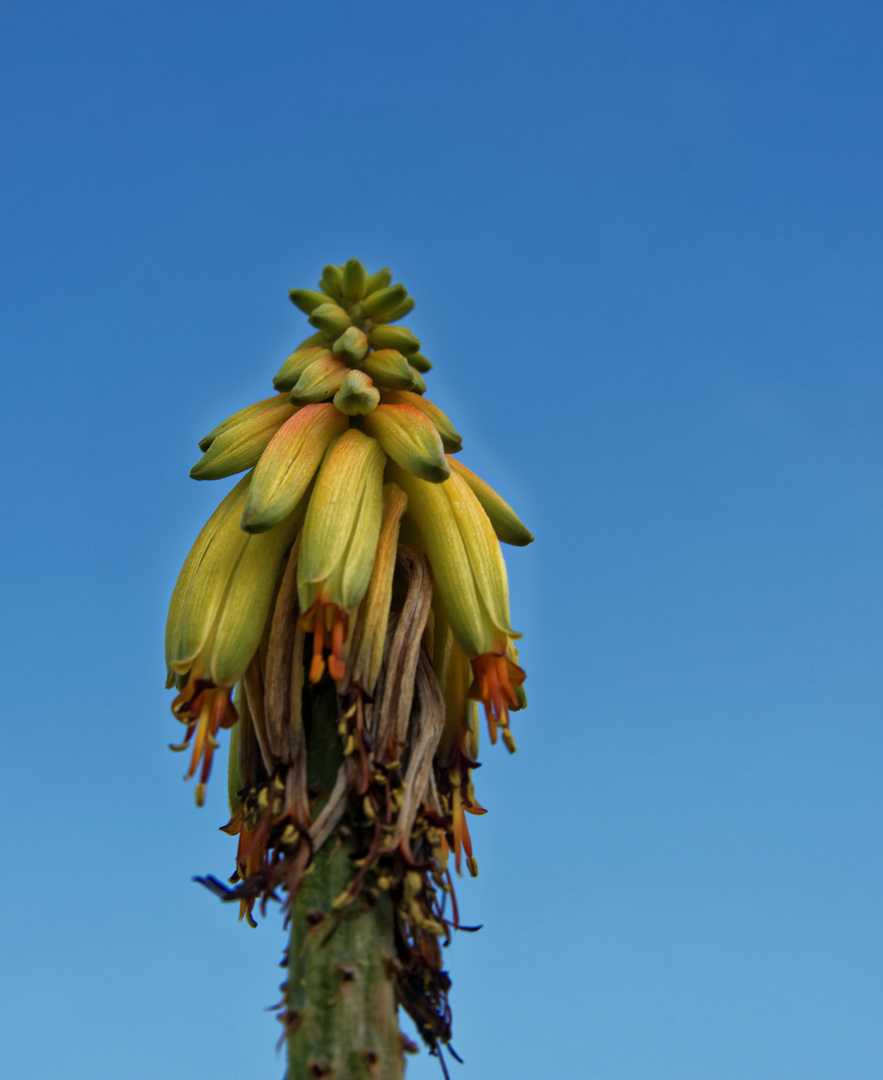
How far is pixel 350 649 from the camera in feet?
14.6

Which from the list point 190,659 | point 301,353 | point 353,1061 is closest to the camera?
point 353,1061

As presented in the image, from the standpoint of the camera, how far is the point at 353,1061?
3.64 m

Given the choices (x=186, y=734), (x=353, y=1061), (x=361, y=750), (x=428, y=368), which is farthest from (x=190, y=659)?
(x=428, y=368)

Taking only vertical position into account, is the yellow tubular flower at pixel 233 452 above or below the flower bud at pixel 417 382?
below

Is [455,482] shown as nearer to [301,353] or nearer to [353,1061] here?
[301,353]

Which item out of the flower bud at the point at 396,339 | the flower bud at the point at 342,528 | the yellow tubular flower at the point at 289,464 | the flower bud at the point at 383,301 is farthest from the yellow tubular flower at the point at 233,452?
the flower bud at the point at 383,301

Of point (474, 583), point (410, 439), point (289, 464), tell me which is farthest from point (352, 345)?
point (474, 583)

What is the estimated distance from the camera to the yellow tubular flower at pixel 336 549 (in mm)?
4281

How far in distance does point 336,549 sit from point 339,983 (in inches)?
66.7

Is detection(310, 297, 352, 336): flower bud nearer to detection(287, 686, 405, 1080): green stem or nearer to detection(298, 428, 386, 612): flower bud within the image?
detection(298, 428, 386, 612): flower bud

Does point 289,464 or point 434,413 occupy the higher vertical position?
point 434,413

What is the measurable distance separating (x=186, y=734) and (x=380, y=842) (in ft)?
3.36

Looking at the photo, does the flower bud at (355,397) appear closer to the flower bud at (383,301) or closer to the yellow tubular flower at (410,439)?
the yellow tubular flower at (410,439)

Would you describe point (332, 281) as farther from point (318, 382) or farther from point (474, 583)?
point (474, 583)
